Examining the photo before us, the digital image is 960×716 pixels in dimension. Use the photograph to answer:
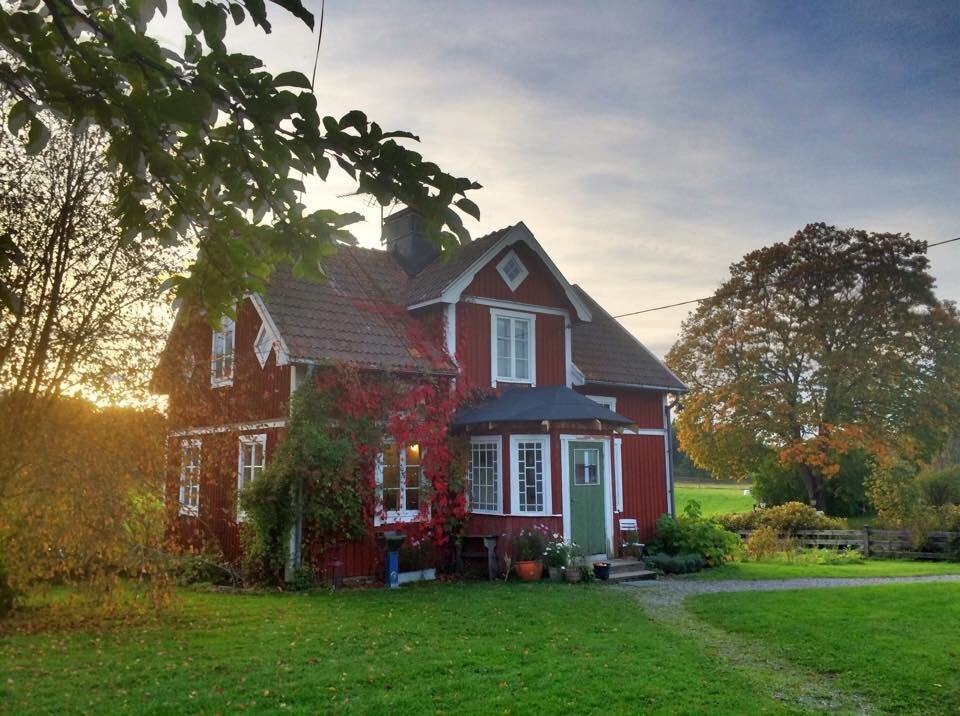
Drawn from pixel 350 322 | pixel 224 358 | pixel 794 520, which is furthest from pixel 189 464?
pixel 794 520

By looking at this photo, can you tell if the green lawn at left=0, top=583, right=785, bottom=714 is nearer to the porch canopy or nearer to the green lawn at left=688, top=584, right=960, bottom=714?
the green lawn at left=688, top=584, right=960, bottom=714

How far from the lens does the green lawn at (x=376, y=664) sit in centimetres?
676

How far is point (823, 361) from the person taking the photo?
27297mm

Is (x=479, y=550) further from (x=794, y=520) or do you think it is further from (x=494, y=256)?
(x=794, y=520)

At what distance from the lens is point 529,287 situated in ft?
57.6

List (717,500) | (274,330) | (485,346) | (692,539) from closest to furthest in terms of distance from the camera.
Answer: (274,330) < (485,346) < (692,539) < (717,500)

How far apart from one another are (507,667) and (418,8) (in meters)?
6.34

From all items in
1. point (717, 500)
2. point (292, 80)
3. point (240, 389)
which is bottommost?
point (717, 500)

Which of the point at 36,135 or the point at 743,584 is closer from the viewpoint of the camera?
the point at 36,135

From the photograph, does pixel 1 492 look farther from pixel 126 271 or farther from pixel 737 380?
pixel 737 380

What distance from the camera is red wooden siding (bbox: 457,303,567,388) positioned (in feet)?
53.4

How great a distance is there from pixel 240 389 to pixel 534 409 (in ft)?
19.9

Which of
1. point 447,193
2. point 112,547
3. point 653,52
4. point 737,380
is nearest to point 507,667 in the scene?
point 112,547

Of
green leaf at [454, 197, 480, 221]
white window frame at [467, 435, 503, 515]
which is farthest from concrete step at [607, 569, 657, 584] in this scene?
green leaf at [454, 197, 480, 221]
